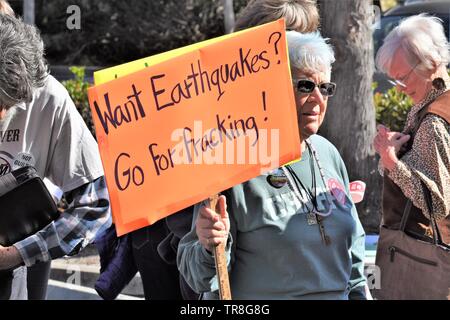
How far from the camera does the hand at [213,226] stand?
238 centimetres

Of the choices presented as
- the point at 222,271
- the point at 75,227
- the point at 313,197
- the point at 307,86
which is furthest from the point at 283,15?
the point at 222,271

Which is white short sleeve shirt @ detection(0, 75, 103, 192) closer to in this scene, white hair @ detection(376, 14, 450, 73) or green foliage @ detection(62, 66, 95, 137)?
white hair @ detection(376, 14, 450, 73)

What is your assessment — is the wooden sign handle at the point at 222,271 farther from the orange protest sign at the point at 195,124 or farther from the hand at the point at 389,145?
the hand at the point at 389,145

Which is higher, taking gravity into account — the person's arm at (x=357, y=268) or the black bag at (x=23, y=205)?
the black bag at (x=23, y=205)

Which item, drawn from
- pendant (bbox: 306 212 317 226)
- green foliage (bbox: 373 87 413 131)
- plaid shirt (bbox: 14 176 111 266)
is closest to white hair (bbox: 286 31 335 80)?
pendant (bbox: 306 212 317 226)

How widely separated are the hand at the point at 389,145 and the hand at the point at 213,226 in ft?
3.44

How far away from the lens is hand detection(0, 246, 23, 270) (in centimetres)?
286

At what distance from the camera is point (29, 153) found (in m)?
2.96

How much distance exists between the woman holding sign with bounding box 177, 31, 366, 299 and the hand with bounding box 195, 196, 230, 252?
7 cm

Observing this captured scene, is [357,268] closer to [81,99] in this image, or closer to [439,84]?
[439,84]

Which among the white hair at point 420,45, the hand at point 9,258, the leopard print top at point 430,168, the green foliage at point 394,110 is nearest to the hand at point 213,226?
the hand at point 9,258

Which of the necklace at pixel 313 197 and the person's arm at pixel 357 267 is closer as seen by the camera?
the necklace at pixel 313 197

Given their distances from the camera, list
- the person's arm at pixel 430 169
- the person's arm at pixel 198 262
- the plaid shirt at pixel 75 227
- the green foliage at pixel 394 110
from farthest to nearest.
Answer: the green foliage at pixel 394 110, the person's arm at pixel 430 169, the plaid shirt at pixel 75 227, the person's arm at pixel 198 262

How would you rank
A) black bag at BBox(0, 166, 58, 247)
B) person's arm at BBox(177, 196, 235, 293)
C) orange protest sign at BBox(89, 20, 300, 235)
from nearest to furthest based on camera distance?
orange protest sign at BBox(89, 20, 300, 235), person's arm at BBox(177, 196, 235, 293), black bag at BBox(0, 166, 58, 247)
